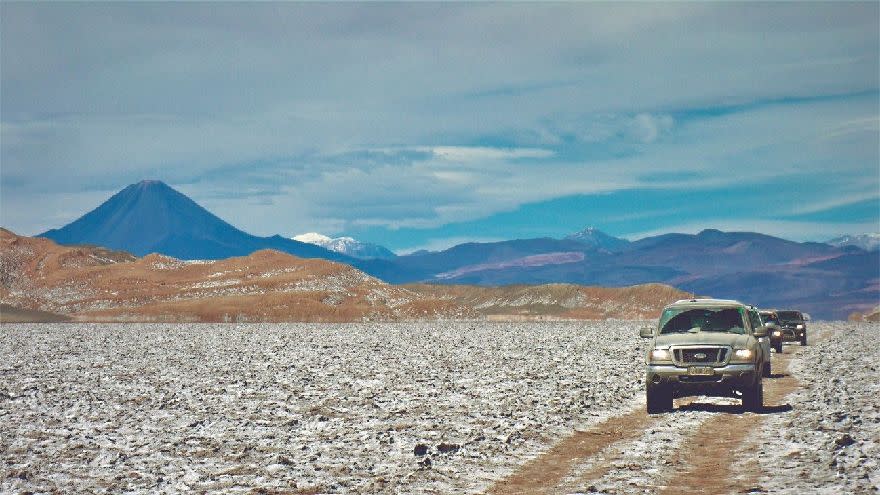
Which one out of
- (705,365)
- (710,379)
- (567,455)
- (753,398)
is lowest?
(567,455)

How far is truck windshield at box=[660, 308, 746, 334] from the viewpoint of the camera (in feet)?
72.9

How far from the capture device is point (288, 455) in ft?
53.2

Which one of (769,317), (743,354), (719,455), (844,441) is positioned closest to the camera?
(719,455)

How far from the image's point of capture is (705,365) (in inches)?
805

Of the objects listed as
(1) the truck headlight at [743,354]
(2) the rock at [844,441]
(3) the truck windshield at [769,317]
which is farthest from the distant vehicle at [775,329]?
(2) the rock at [844,441]

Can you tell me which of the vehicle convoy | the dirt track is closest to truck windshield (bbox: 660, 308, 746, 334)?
the vehicle convoy

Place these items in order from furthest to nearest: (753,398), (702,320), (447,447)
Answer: (702,320) < (753,398) < (447,447)

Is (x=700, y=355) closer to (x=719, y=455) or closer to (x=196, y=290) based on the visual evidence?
(x=719, y=455)

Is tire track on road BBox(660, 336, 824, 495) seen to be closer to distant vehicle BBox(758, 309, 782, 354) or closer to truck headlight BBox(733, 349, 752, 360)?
truck headlight BBox(733, 349, 752, 360)

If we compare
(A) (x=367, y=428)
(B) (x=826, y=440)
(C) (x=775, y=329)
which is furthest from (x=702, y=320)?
(C) (x=775, y=329)

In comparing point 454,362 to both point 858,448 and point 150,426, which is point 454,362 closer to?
point 150,426

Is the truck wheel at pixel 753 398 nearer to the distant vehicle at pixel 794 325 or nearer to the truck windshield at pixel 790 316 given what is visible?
the distant vehicle at pixel 794 325

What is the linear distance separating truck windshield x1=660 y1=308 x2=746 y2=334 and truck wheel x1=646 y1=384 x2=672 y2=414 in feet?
5.69

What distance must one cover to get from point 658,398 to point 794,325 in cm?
3836
